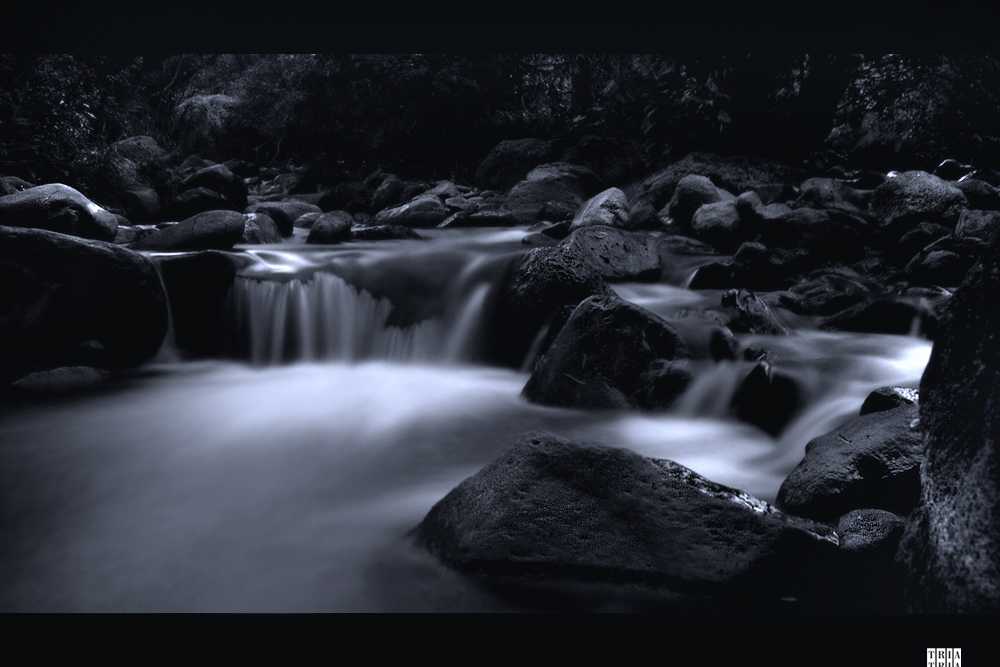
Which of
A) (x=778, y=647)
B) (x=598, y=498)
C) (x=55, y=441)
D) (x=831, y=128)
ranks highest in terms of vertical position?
(x=831, y=128)

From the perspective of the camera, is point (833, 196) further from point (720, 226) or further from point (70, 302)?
point (70, 302)

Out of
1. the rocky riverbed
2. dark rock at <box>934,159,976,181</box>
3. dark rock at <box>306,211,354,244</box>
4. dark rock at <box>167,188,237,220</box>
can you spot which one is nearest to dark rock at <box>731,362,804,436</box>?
the rocky riverbed

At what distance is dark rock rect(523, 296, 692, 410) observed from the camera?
328 centimetres

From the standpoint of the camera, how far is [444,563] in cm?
175

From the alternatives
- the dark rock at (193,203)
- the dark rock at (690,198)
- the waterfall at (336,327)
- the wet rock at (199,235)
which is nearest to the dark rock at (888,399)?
the waterfall at (336,327)

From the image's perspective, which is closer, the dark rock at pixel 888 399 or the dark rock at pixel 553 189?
the dark rock at pixel 888 399

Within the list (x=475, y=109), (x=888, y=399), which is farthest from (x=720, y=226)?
(x=475, y=109)

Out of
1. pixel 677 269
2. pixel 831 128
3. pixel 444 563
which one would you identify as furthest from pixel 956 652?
pixel 831 128

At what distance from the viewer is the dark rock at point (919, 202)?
599 centimetres

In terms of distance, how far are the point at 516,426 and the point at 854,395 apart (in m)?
1.85

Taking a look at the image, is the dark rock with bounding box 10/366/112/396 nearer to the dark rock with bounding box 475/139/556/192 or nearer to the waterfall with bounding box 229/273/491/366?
the waterfall with bounding box 229/273/491/366

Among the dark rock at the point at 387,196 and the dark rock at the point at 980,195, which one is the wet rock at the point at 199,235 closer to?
the dark rock at the point at 387,196

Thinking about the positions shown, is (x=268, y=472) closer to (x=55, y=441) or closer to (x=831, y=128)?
(x=55, y=441)

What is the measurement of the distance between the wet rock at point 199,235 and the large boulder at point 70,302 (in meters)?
1.36
